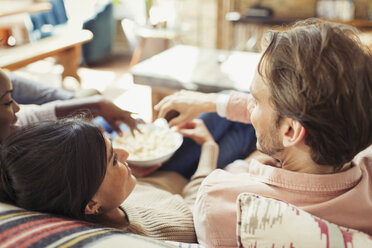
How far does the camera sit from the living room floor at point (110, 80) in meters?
3.71

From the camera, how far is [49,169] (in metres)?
0.74

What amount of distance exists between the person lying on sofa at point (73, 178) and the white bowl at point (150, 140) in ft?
1.00

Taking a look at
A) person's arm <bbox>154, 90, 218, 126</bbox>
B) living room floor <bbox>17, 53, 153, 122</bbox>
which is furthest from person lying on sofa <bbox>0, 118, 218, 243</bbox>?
living room floor <bbox>17, 53, 153, 122</bbox>

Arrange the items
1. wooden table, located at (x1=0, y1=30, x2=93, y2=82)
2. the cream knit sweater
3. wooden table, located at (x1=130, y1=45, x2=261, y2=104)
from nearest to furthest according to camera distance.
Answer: the cream knit sweater, wooden table, located at (x1=130, y1=45, x2=261, y2=104), wooden table, located at (x1=0, y1=30, x2=93, y2=82)

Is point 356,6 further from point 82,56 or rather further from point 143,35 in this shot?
point 82,56

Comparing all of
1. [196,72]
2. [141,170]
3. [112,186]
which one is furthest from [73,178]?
[196,72]

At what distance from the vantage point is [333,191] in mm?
812

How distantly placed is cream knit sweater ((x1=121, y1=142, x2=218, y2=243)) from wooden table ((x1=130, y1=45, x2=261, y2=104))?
2.46 ft

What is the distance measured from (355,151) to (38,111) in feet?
3.80

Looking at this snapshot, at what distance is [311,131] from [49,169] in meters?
0.54

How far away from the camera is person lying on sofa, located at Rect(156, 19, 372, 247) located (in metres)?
0.70

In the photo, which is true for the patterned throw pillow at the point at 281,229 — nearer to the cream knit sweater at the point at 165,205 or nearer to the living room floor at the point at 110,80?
the cream knit sweater at the point at 165,205

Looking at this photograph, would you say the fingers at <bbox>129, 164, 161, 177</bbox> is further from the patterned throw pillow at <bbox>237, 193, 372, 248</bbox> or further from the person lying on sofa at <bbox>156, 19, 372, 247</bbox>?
the patterned throw pillow at <bbox>237, 193, 372, 248</bbox>

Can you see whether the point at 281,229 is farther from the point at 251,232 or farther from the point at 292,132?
the point at 292,132
